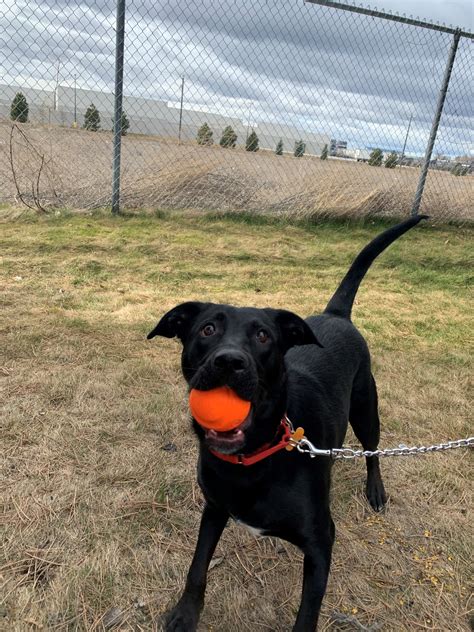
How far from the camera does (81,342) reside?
13.2 ft

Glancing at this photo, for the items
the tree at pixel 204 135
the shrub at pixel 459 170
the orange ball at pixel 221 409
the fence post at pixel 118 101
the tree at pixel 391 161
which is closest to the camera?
the orange ball at pixel 221 409

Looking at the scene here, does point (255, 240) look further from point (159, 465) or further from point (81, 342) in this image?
point (159, 465)

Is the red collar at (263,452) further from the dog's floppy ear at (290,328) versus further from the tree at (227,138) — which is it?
the tree at (227,138)

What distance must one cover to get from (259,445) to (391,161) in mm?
7997

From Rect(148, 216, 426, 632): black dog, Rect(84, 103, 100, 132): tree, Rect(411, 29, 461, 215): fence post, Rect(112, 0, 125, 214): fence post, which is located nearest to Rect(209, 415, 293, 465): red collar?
Rect(148, 216, 426, 632): black dog

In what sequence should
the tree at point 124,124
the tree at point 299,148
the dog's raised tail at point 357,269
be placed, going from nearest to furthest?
the dog's raised tail at point 357,269, the tree at point 124,124, the tree at point 299,148

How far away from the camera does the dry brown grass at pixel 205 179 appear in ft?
25.0

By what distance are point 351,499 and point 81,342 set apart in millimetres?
2294

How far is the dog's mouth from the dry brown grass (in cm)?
632

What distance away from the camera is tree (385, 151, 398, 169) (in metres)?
8.84

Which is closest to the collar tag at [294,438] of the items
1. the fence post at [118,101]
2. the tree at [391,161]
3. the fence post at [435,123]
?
the fence post at [118,101]

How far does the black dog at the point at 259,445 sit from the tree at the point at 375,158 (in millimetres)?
7203

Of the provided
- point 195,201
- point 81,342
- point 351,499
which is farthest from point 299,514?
point 195,201

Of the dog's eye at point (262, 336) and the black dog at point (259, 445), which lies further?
the dog's eye at point (262, 336)
